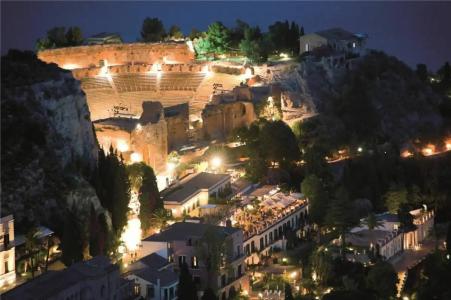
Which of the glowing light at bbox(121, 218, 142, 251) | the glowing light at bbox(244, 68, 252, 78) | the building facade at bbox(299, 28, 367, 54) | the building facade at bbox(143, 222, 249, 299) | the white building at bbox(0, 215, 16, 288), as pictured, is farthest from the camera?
the building facade at bbox(299, 28, 367, 54)

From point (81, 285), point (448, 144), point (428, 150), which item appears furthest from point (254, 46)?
point (81, 285)

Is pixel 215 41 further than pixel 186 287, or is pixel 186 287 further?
pixel 215 41

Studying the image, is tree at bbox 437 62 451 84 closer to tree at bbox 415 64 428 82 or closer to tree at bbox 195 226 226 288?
tree at bbox 415 64 428 82

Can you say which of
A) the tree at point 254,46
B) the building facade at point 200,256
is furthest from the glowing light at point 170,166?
the tree at point 254,46

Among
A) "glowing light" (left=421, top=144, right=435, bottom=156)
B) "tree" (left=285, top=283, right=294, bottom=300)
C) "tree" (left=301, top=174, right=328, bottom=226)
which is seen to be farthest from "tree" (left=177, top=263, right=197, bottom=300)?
"glowing light" (left=421, top=144, right=435, bottom=156)

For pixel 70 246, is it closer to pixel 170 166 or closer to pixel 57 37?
pixel 170 166
